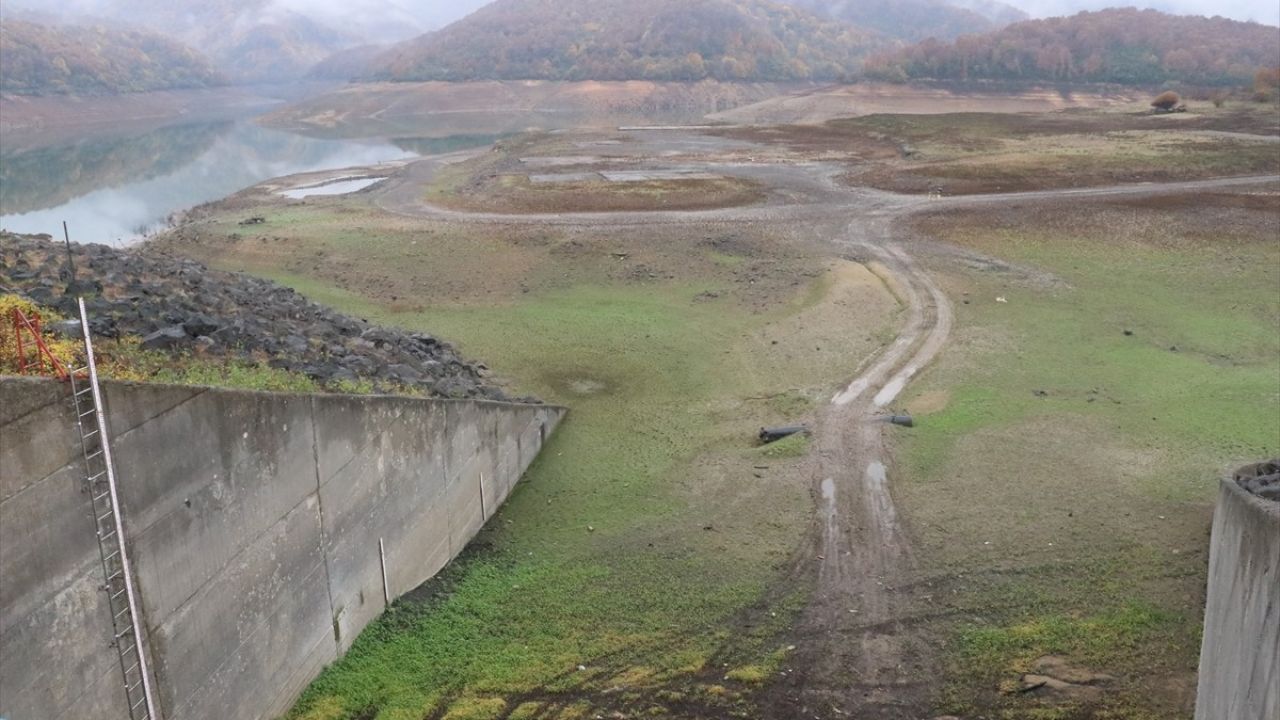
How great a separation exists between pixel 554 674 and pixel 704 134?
7236 cm

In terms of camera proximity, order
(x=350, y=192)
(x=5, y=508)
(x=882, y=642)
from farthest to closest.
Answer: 1. (x=350, y=192)
2. (x=882, y=642)
3. (x=5, y=508)

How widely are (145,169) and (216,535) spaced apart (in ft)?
257

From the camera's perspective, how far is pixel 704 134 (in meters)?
79.2

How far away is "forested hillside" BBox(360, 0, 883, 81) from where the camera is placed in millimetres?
159250

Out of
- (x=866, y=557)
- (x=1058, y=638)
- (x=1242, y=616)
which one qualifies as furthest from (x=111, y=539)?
(x=1058, y=638)

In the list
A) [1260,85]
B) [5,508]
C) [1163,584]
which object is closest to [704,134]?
[1260,85]

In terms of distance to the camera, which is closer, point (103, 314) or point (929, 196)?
point (103, 314)

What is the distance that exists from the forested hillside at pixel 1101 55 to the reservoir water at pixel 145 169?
7507 centimetres

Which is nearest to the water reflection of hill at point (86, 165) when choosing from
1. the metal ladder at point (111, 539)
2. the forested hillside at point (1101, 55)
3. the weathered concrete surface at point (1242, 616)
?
the metal ladder at point (111, 539)

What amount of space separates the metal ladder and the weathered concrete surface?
9.42 metres

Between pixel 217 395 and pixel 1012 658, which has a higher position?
pixel 217 395

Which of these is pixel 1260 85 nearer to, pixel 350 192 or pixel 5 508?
pixel 350 192

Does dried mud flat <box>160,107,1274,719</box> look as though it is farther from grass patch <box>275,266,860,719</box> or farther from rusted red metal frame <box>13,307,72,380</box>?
rusted red metal frame <box>13,307,72,380</box>

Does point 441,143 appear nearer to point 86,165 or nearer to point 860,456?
point 86,165
